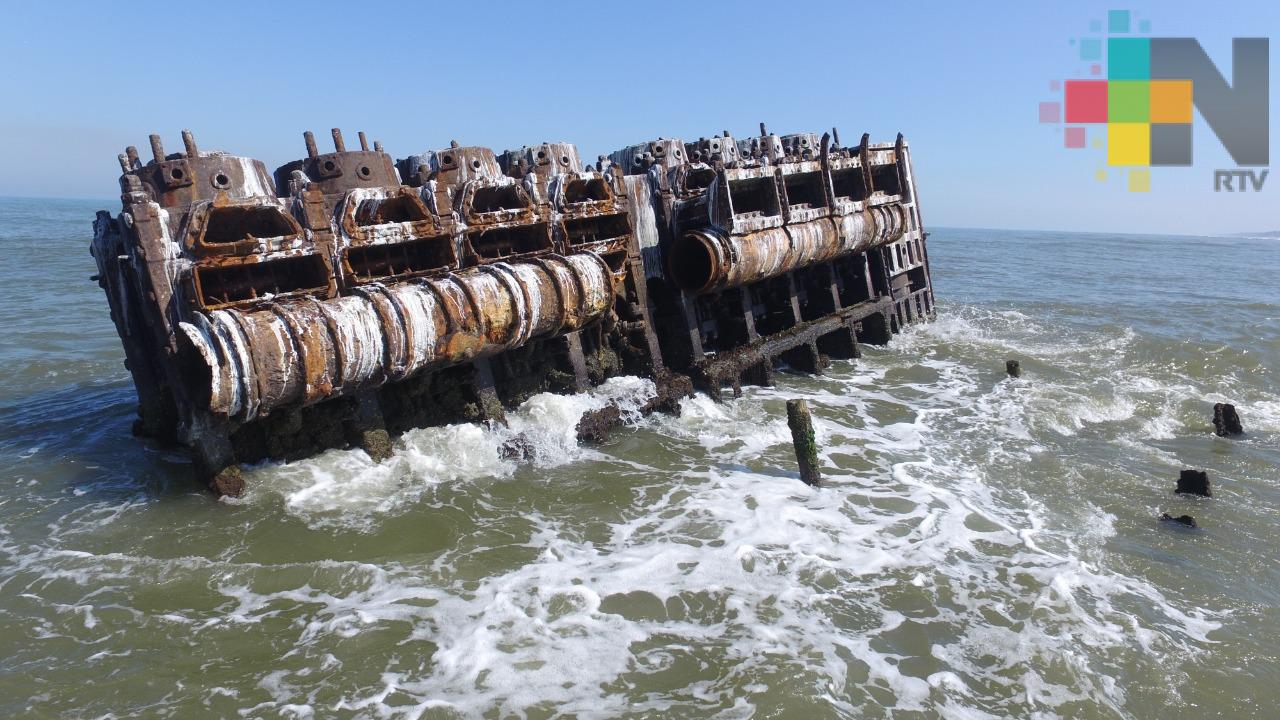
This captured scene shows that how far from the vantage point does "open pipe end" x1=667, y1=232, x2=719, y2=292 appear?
48.7 ft

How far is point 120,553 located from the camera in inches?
368

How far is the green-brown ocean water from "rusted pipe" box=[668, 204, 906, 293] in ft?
8.81

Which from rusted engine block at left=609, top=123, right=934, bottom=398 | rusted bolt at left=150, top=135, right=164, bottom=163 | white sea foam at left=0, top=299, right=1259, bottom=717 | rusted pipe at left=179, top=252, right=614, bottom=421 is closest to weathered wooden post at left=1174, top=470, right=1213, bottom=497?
white sea foam at left=0, top=299, right=1259, bottom=717

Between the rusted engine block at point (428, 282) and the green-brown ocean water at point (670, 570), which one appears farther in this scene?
the rusted engine block at point (428, 282)

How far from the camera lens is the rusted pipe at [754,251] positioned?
1489cm

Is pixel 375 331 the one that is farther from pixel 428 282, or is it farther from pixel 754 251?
pixel 754 251

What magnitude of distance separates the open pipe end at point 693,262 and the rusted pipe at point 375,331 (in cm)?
288

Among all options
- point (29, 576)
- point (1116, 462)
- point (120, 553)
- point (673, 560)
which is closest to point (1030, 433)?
point (1116, 462)

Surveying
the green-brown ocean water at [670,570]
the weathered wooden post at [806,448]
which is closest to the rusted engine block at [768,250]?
the green-brown ocean water at [670,570]

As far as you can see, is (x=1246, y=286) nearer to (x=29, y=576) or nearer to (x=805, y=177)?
(x=805, y=177)

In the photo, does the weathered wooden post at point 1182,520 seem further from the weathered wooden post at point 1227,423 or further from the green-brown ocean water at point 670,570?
the weathered wooden post at point 1227,423

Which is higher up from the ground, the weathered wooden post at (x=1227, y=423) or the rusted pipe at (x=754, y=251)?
the rusted pipe at (x=754, y=251)

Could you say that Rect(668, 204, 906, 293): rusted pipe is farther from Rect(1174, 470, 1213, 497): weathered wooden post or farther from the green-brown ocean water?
Rect(1174, 470, 1213, 497): weathered wooden post

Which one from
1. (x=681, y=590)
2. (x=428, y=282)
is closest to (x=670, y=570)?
(x=681, y=590)
